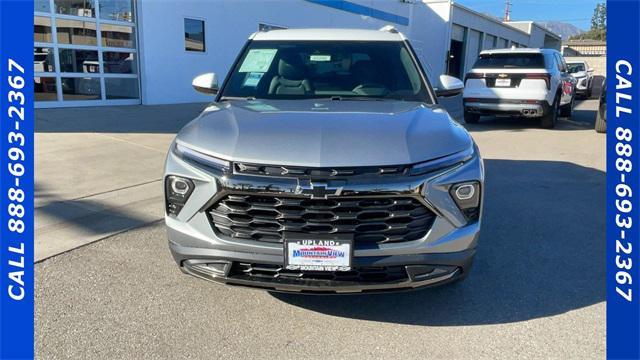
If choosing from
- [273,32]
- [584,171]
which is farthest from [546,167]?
[273,32]

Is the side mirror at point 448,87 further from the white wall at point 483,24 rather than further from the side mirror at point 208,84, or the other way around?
the white wall at point 483,24

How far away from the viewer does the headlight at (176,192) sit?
102 inches

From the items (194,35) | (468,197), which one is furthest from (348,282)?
(194,35)

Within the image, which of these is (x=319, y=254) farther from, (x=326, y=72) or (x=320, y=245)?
(x=326, y=72)

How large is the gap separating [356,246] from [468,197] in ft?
2.20

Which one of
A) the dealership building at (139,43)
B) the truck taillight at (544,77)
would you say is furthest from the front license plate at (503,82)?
the dealership building at (139,43)

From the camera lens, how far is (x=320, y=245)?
2391mm

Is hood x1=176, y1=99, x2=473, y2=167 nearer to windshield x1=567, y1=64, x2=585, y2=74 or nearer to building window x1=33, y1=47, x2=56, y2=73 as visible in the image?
building window x1=33, y1=47, x2=56, y2=73

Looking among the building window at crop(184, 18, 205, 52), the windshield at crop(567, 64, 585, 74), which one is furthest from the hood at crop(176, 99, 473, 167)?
the windshield at crop(567, 64, 585, 74)

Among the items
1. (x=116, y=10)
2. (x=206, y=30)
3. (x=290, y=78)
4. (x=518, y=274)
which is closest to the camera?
(x=518, y=274)

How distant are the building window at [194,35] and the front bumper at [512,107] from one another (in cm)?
827

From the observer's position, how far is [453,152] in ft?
8.64

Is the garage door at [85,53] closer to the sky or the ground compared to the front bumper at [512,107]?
closer to the sky

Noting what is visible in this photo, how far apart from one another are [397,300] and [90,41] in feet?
37.6
